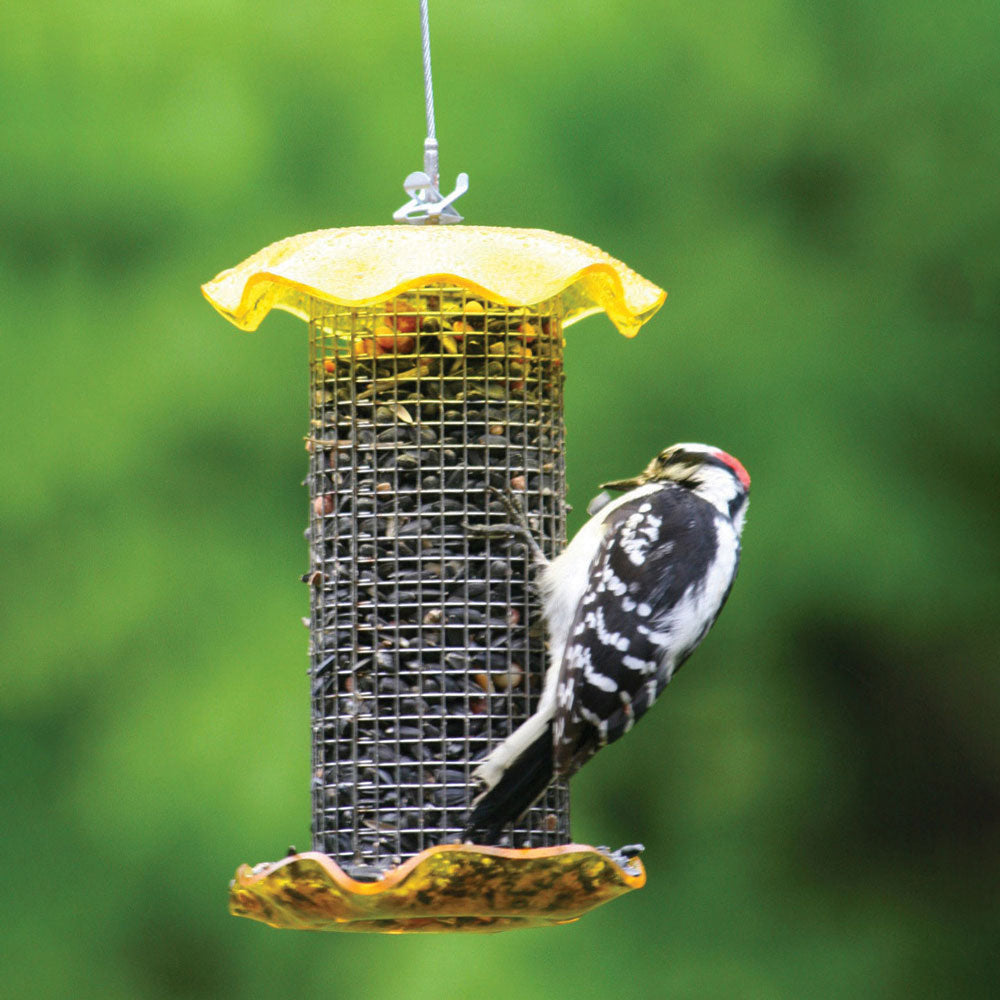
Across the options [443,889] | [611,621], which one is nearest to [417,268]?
[611,621]

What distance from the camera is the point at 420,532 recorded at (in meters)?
5.04

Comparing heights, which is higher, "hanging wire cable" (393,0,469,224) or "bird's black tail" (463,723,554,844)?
"hanging wire cable" (393,0,469,224)

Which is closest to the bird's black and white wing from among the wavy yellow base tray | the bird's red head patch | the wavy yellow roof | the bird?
the bird

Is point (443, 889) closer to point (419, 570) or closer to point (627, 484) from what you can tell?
point (419, 570)

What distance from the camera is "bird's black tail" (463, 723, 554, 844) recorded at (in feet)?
15.8

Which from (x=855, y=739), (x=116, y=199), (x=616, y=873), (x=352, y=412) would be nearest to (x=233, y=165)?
(x=116, y=199)

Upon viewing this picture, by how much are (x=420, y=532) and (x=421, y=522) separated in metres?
0.03

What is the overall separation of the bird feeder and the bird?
0.30 feet

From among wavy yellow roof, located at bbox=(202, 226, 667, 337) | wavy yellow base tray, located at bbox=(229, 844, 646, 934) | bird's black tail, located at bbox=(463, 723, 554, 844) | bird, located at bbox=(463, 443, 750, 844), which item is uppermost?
wavy yellow roof, located at bbox=(202, 226, 667, 337)

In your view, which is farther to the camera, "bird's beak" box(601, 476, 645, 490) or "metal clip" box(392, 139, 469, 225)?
"bird's beak" box(601, 476, 645, 490)

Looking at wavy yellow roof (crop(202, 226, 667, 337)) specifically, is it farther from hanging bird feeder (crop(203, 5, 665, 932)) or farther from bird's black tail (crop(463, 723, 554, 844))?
bird's black tail (crop(463, 723, 554, 844))

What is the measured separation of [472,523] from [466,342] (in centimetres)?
44

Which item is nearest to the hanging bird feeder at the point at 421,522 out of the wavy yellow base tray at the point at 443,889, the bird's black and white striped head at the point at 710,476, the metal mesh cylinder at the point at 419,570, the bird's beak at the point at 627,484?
the metal mesh cylinder at the point at 419,570

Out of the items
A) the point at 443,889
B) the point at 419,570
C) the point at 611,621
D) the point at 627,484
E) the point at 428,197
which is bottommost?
the point at 443,889
